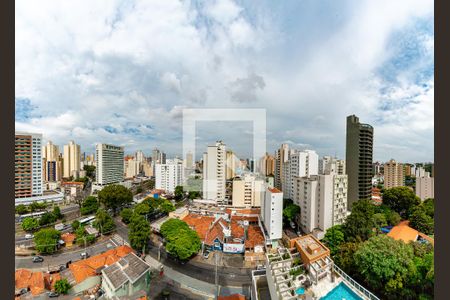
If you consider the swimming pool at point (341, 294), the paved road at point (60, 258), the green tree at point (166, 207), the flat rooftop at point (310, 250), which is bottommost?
the paved road at point (60, 258)

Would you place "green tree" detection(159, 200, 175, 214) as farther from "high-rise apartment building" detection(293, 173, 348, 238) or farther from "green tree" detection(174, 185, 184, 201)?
"high-rise apartment building" detection(293, 173, 348, 238)

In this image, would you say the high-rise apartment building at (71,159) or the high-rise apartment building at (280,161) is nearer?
the high-rise apartment building at (280,161)

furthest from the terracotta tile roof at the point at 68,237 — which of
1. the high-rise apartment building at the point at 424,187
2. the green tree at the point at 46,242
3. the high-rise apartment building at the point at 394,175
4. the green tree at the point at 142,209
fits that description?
the high-rise apartment building at the point at 394,175

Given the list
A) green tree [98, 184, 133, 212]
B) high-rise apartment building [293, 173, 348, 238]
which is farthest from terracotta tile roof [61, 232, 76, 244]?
high-rise apartment building [293, 173, 348, 238]

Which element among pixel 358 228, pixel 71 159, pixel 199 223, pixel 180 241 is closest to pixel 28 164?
pixel 71 159

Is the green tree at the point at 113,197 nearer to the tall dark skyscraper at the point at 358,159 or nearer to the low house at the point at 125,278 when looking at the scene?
the low house at the point at 125,278

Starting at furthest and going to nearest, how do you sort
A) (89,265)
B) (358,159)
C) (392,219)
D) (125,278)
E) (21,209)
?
(358,159) < (21,209) < (392,219) < (89,265) < (125,278)

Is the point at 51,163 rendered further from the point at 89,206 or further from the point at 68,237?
the point at 68,237
